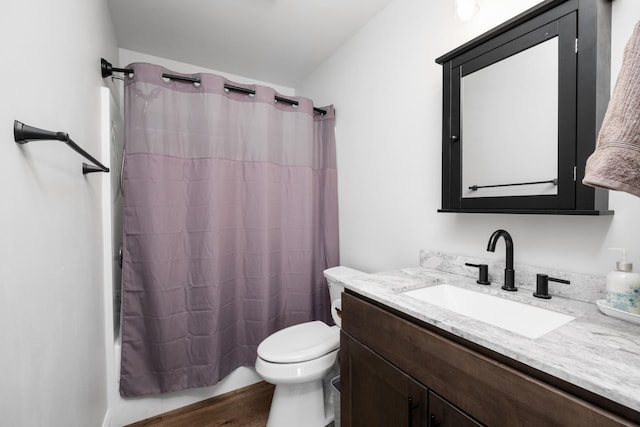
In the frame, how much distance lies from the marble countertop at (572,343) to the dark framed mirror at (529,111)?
12.3 inches

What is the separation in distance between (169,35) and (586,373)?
99.0 inches

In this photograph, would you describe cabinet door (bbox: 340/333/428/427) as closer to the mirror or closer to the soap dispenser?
the soap dispenser

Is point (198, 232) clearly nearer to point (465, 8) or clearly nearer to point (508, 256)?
point (508, 256)

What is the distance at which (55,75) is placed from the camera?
0.85 meters

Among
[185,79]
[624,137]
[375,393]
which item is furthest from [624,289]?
[185,79]

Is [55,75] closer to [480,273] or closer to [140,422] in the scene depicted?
[480,273]

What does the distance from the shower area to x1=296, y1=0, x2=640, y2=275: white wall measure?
0.38m

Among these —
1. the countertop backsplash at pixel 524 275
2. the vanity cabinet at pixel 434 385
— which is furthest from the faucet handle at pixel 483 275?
the vanity cabinet at pixel 434 385

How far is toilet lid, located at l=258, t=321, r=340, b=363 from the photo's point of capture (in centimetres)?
139

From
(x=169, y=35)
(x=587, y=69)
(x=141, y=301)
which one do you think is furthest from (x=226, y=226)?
(x=587, y=69)

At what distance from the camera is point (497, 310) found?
1.02 metres

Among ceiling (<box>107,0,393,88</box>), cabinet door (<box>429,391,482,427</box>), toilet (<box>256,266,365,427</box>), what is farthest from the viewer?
ceiling (<box>107,0,393,88</box>)

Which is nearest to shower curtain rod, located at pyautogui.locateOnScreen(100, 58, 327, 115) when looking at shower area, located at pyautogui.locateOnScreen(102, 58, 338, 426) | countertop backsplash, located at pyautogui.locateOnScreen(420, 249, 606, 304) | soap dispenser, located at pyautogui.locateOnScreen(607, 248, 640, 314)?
shower area, located at pyautogui.locateOnScreen(102, 58, 338, 426)

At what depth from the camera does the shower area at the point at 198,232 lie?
1576mm
